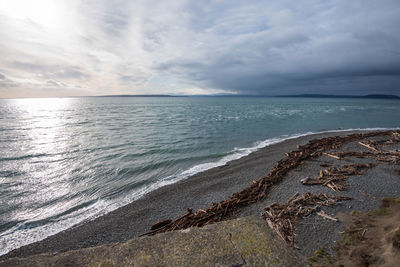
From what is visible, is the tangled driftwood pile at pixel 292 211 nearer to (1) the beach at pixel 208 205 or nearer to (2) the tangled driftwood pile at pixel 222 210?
(1) the beach at pixel 208 205

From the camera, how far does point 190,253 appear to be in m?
2.68

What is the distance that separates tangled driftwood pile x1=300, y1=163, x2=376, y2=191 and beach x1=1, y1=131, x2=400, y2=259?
27 centimetres

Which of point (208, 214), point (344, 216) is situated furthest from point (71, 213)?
point (344, 216)

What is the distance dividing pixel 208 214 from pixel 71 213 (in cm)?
638

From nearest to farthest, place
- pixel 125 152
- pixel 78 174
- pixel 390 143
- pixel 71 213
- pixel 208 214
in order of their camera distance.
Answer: pixel 208 214
pixel 71 213
pixel 78 174
pixel 390 143
pixel 125 152

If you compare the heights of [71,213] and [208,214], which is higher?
[208,214]

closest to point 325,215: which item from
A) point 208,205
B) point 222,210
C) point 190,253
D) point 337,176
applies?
point 222,210

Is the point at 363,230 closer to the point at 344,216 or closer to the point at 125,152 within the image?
the point at 344,216

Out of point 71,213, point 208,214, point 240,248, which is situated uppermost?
point 240,248

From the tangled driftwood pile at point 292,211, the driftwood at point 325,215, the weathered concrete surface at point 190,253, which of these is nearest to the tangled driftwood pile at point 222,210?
the tangled driftwood pile at point 292,211

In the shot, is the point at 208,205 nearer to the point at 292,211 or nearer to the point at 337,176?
the point at 292,211

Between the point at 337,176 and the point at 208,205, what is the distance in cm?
570

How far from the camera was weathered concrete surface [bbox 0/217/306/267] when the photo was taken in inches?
100.0

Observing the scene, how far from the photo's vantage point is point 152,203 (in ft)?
25.1
